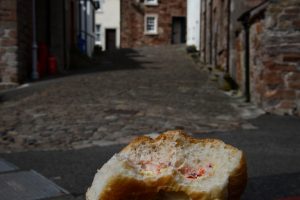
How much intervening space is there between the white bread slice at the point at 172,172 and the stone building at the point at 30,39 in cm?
1056

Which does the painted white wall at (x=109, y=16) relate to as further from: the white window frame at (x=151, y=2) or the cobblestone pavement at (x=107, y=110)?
the cobblestone pavement at (x=107, y=110)

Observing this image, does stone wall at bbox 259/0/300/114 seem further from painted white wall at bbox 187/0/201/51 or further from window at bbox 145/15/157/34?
window at bbox 145/15/157/34

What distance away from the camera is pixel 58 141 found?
6.59m

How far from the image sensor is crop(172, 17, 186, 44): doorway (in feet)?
127

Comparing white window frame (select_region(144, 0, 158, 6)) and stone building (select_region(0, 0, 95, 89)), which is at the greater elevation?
white window frame (select_region(144, 0, 158, 6))

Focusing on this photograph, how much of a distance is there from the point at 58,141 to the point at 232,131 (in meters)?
2.66

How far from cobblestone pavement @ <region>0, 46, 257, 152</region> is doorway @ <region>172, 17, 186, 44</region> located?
77.5 ft

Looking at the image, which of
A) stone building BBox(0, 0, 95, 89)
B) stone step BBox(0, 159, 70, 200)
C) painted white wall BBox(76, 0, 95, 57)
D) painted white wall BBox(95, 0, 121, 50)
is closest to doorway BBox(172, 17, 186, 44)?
painted white wall BBox(95, 0, 121, 50)

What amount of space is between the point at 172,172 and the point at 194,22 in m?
25.1

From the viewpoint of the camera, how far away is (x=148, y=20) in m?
37.9

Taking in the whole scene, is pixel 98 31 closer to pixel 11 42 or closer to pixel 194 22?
pixel 194 22

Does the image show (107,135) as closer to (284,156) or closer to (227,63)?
(284,156)

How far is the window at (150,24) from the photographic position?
124 ft

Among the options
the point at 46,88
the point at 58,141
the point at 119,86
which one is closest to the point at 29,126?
the point at 58,141
